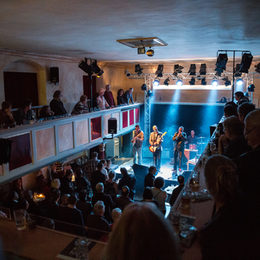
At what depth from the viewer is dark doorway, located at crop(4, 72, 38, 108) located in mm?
7969

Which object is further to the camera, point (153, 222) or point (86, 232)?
point (86, 232)

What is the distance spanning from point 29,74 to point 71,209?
6.31m

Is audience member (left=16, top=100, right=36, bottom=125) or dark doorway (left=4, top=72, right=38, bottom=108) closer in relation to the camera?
audience member (left=16, top=100, right=36, bottom=125)

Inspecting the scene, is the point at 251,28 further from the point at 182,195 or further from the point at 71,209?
the point at 71,209

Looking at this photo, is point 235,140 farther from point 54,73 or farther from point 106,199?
point 54,73

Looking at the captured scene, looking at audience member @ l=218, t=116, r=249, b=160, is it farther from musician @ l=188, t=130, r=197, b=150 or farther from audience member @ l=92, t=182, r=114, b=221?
musician @ l=188, t=130, r=197, b=150

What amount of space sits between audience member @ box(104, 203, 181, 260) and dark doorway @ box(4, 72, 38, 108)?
25.6 feet

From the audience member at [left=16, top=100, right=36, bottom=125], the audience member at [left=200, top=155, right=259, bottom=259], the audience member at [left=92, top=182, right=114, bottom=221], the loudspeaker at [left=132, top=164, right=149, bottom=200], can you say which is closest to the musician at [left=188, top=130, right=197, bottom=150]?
the loudspeaker at [left=132, top=164, right=149, bottom=200]

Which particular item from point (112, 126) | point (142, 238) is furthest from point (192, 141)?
point (142, 238)

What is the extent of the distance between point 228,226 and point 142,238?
0.66 metres

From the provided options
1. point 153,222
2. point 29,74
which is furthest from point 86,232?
point 29,74

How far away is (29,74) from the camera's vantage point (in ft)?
28.7

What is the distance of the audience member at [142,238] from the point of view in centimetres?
91

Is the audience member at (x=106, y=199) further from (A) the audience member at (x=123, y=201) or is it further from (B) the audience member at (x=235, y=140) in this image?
(B) the audience member at (x=235, y=140)
